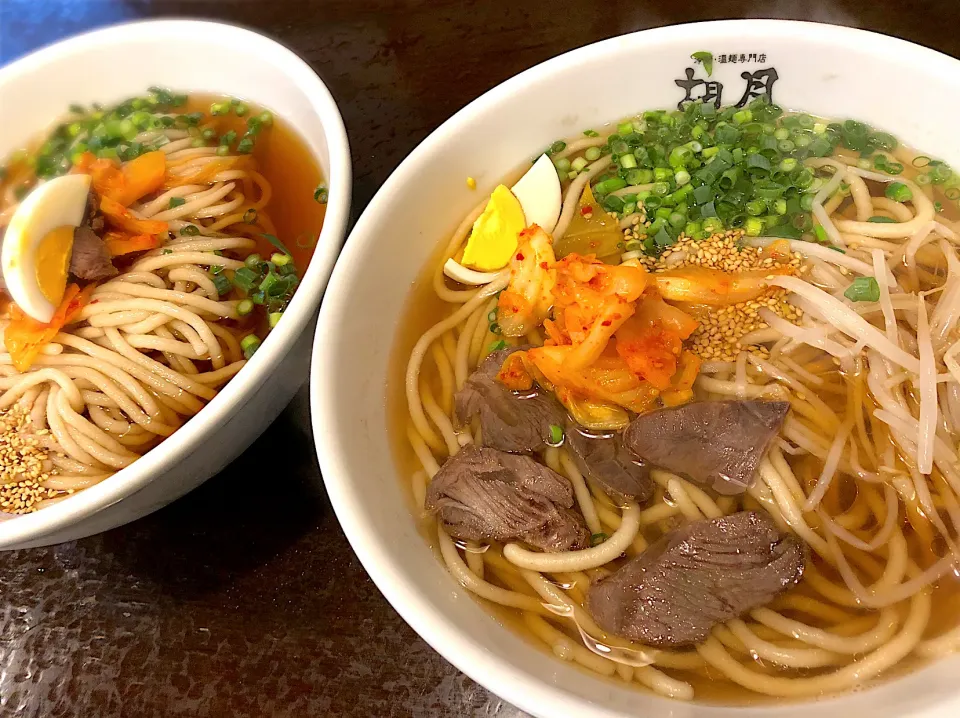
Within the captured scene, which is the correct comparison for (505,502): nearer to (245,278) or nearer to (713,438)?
(713,438)

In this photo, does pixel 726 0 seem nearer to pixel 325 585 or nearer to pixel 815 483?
pixel 815 483

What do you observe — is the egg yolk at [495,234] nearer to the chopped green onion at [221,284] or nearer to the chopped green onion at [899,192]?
the chopped green onion at [221,284]

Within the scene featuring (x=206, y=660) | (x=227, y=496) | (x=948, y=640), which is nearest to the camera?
(x=948, y=640)

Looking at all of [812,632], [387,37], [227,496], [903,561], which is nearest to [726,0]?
[387,37]

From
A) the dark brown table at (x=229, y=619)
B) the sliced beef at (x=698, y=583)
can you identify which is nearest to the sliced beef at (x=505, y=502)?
the sliced beef at (x=698, y=583)

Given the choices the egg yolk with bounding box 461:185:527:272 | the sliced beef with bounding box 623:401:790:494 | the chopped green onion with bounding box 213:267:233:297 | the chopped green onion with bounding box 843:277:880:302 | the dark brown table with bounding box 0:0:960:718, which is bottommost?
the dark brown table with bounding box 0:0:960:718

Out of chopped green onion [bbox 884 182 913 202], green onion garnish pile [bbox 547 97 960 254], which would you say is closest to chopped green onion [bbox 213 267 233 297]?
green onion garnish pile [bbox 547 97 960 254]

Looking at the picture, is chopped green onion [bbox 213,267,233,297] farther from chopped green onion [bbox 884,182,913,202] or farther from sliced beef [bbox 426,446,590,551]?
chopped green onion [bbox 884,182,913,202]
